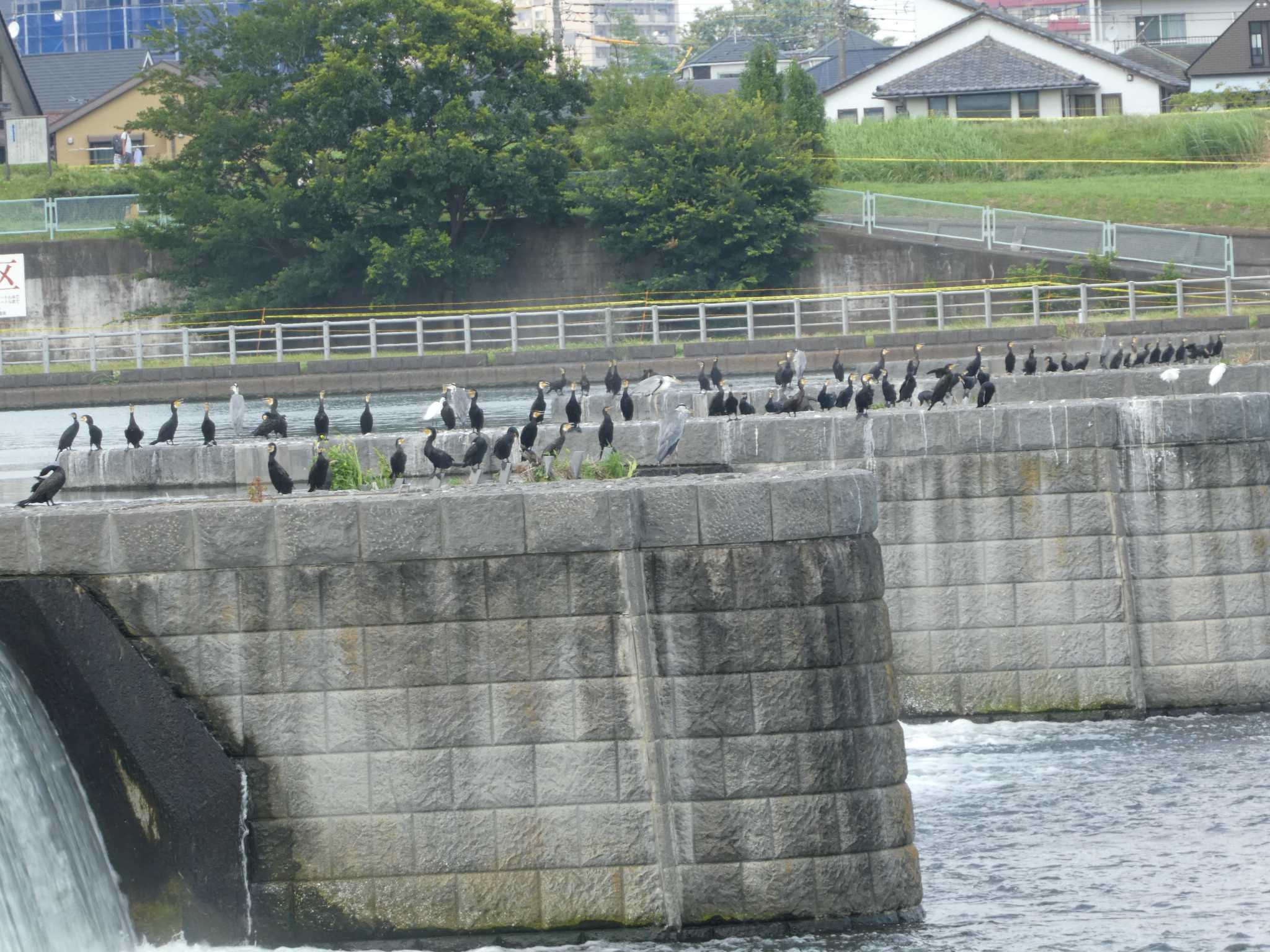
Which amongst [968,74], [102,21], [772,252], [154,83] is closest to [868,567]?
[772,252]

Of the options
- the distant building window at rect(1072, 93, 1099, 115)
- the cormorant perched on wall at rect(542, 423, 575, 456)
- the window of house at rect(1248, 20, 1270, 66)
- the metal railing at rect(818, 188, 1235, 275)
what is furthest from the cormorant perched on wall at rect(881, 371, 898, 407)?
the window of house at rect(1248, 20, 1270, 66)

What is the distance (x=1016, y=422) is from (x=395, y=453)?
15.7 feet

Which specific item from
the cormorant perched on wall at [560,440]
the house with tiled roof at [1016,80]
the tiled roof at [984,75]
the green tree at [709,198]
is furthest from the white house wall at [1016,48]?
the cormorant perched on wall at [560,440]

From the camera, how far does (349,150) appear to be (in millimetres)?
52188

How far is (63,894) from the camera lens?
9469 mm

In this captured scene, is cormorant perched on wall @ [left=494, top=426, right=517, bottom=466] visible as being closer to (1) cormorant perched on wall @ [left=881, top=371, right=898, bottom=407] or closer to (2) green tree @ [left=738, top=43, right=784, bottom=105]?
(1) cormorant perched on wall @ [left=881, top=371, right=898, bottom=407]

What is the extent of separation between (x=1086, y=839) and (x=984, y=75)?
197 ft

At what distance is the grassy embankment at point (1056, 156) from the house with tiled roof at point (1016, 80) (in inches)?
195

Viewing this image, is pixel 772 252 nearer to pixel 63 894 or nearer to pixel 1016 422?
pixel 1016 422

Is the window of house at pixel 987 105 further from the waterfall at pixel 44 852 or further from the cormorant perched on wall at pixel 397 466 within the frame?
the waterfall at pixel 44 852

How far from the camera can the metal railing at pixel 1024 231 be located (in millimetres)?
47719

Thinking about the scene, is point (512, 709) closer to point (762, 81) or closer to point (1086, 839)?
point (1086, 839)

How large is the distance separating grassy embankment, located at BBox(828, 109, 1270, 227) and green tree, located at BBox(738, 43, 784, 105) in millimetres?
3305

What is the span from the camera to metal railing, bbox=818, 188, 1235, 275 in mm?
47719
